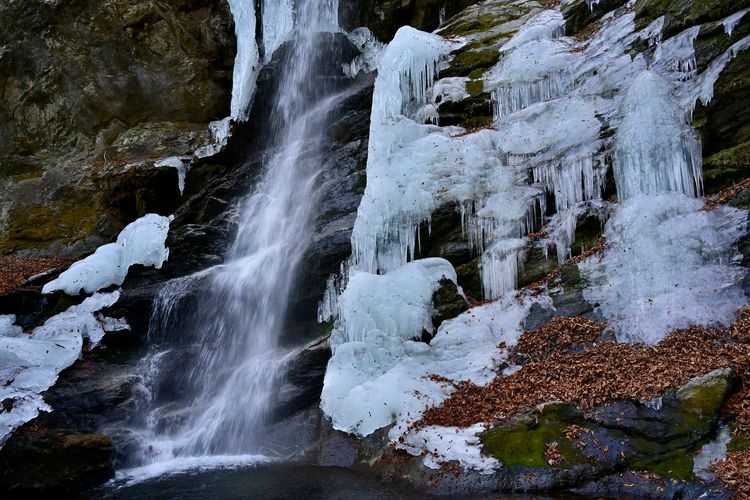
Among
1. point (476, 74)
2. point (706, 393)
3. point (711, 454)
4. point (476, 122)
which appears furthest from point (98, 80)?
point (711, 454)

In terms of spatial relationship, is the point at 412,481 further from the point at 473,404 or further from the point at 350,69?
the point at 350,69

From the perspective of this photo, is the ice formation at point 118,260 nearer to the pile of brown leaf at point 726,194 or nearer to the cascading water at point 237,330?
the cascading water at point 237,330

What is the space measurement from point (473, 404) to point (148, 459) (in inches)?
222

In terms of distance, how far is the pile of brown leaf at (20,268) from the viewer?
15.9 metres

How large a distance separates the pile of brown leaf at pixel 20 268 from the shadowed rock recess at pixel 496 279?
0.15m

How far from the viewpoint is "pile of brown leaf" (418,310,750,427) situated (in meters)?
6.80

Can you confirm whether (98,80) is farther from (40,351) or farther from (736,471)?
(736,471)

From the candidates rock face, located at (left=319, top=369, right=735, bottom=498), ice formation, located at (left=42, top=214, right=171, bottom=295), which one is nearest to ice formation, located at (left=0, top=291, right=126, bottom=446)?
ice formation, located at (left=42, top=214, right=171, bottom=295)

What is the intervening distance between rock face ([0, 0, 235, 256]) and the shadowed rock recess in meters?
4.44

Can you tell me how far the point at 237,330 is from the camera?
11875 millimetres

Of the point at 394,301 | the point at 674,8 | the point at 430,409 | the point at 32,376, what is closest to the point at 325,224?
the point at 394,301

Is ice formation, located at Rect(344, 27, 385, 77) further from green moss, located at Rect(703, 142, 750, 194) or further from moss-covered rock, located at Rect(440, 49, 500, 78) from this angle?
green moss, located at Rect(703, 142, 750, 194)

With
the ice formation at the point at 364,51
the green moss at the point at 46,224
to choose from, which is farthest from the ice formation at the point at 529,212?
the green moss at the point at 46,224

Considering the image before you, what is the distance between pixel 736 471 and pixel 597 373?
81.3 inches
